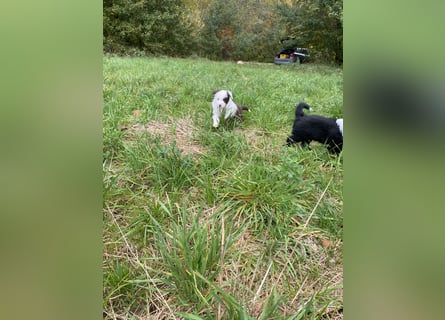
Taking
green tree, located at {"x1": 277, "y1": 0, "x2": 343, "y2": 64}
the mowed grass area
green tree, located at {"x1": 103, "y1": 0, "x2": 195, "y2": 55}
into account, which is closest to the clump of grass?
the mowed grass area

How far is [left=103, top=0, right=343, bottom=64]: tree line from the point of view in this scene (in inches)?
385

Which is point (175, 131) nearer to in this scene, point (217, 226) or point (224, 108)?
point (224, 108)

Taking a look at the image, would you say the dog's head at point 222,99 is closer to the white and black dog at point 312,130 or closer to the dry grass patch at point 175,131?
the dry grass patch at point 175,131

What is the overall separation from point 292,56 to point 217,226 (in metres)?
8.94

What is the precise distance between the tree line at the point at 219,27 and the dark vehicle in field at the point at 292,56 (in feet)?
0.77

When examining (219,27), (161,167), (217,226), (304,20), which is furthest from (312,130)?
(219,27)

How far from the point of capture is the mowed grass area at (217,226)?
109 centimetres

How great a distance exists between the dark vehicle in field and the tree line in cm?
23

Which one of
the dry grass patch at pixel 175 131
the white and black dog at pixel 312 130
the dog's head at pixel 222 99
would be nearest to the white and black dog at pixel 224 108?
the dog's head at pixel 222 99

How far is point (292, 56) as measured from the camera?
31.2ft
